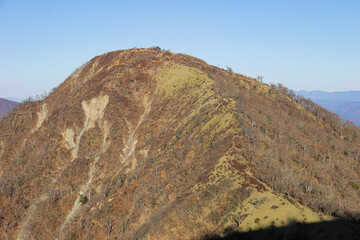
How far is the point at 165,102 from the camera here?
103 meters

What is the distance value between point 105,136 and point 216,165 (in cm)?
5904

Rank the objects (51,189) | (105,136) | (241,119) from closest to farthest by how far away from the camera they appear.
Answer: (241,119), (51,189), (105,136)

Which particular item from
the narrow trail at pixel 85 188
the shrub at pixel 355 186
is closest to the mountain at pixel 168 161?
the narrow trail at pixel 85 188

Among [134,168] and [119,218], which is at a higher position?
[134,168]

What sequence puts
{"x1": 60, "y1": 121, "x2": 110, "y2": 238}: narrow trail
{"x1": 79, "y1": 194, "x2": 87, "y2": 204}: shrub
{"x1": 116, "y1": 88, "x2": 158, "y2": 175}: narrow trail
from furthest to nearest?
{"x1": 116, "y1": 88, "x2": 158, "y2": 175}: narrow trail → {"x1": 79, "y1": 194, "x2": 87, "y2": 204}: shrub → {"x1": 60, "y1": 121, "x2": 110, "y2": 238}: narrow trail

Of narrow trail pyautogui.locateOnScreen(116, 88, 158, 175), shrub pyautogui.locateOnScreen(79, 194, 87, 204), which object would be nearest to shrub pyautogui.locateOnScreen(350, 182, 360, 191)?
narrow trail pyautogui.locateOnScreen(116, 88, 158, 175)

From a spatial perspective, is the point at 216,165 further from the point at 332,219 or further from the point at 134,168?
the point at 134,168

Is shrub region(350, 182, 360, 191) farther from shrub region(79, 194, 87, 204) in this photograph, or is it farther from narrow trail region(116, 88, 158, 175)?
shrub region(79, 194, 87, 204)

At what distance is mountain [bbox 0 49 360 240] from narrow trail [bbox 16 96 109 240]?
0.47m

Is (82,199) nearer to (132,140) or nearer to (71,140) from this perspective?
(132,140)

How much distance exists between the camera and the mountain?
147 feet

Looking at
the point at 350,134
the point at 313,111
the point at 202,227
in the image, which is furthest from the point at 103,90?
the point at 350,134

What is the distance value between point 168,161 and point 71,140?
5112cm

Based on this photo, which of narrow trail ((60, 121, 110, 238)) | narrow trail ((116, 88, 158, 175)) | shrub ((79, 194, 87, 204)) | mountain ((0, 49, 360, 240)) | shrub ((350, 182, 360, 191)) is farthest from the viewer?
narrow trail ((116, 88, 158, 175))
